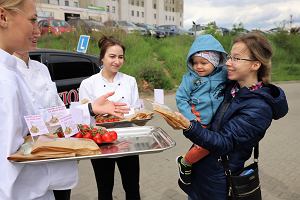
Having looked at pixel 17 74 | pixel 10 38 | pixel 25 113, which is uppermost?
pixel 10 38

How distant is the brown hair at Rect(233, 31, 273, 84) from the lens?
2.00 meters

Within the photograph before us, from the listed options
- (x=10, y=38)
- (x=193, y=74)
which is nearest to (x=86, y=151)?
(x=10, y=38)

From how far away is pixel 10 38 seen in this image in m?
1.42

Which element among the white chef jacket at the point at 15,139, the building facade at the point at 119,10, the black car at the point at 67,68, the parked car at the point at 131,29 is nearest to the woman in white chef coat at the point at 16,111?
the white chef jacket at the point at 15,139

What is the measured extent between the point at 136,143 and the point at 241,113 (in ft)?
2.25

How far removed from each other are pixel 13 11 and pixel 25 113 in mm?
432

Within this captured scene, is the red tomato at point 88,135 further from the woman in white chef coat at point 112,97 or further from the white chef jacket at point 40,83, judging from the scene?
the woman in white chef coat at point 112,97

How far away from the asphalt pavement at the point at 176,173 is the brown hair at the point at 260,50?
238cm

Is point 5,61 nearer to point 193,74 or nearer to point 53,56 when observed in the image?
point 193,74

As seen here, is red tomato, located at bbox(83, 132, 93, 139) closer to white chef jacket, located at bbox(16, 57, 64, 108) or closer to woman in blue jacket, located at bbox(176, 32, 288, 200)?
white chef jacket, located at bbox(16, 57, 64, 108)

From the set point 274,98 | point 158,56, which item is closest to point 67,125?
point 274,98

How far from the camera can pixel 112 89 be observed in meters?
3.31

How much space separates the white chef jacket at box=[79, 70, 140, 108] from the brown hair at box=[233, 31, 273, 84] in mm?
1515

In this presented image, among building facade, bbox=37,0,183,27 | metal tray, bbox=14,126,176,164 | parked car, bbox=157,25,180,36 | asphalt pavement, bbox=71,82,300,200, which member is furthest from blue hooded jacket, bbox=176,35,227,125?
building facade, bbox=37,0,183,27
